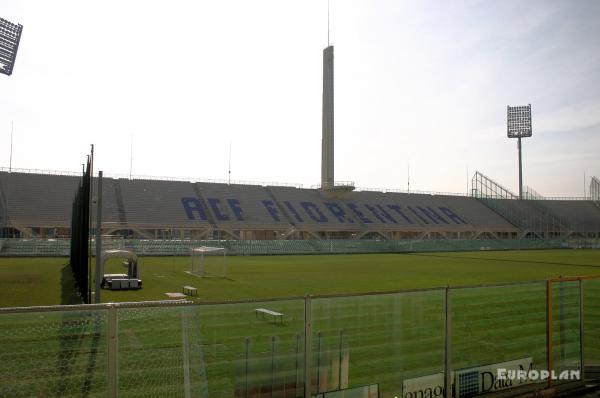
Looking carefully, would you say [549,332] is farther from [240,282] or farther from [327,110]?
[327,110]

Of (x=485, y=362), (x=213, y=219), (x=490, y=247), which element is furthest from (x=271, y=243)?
(x=485, y=362)

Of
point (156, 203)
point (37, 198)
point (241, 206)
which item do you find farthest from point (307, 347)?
point (241, 206)

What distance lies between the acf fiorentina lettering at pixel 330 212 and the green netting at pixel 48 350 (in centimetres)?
5136

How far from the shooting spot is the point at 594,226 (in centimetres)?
8162

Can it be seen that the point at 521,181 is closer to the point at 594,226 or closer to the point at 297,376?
the point at 594,226

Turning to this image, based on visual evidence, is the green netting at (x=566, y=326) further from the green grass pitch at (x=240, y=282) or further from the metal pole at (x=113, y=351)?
the green grass pitch at (x=240, y=282)

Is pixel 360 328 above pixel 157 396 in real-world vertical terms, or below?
above

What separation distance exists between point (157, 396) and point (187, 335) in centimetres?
67

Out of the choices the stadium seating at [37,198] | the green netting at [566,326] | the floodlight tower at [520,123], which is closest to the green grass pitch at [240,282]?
the green netting at [566,326]

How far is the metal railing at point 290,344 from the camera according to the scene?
4.61 m

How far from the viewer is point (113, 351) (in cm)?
461

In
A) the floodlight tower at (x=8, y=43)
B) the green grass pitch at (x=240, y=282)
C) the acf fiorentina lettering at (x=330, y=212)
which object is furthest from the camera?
the acf fiorentina lettering at (x=330, y=212)

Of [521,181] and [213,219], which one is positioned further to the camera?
[521,181]

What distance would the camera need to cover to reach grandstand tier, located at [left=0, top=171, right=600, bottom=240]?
50531mm
